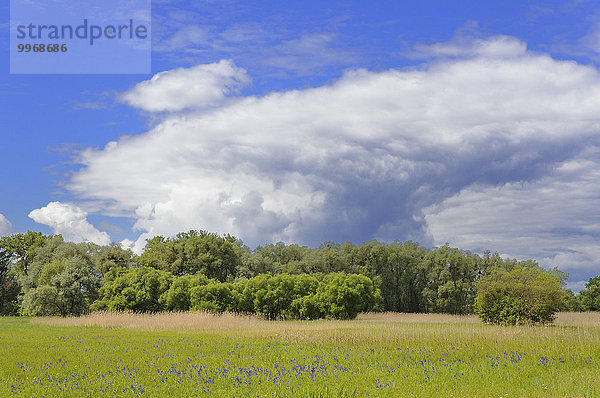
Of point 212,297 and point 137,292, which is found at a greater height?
point 137,292

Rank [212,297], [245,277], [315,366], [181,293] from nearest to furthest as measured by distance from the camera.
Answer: [315,366] → [212,297] → [181,293] → [245,277]

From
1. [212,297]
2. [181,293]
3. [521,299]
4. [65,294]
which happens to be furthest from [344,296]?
[65,294]

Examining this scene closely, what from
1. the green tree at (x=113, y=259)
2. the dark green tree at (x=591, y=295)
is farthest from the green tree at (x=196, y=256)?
the dark green tree at (x=591, y=295)

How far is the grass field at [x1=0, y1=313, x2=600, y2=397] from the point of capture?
11594mm

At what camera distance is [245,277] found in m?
60.8

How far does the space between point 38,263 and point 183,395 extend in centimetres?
6523

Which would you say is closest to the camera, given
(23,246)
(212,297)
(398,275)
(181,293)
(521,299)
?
(521,299)

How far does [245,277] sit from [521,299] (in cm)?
3392

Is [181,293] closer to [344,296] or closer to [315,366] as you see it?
[344,296]

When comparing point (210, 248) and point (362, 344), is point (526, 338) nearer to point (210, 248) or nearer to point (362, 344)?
point (362, 344)

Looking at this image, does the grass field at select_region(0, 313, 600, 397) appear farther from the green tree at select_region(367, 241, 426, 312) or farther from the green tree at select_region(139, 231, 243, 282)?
the green tree at select_region(367, 241, 426, 312)

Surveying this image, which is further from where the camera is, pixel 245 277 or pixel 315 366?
pixel 245 277

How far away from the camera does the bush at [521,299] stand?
3675cm

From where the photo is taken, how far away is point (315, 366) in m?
14.3
